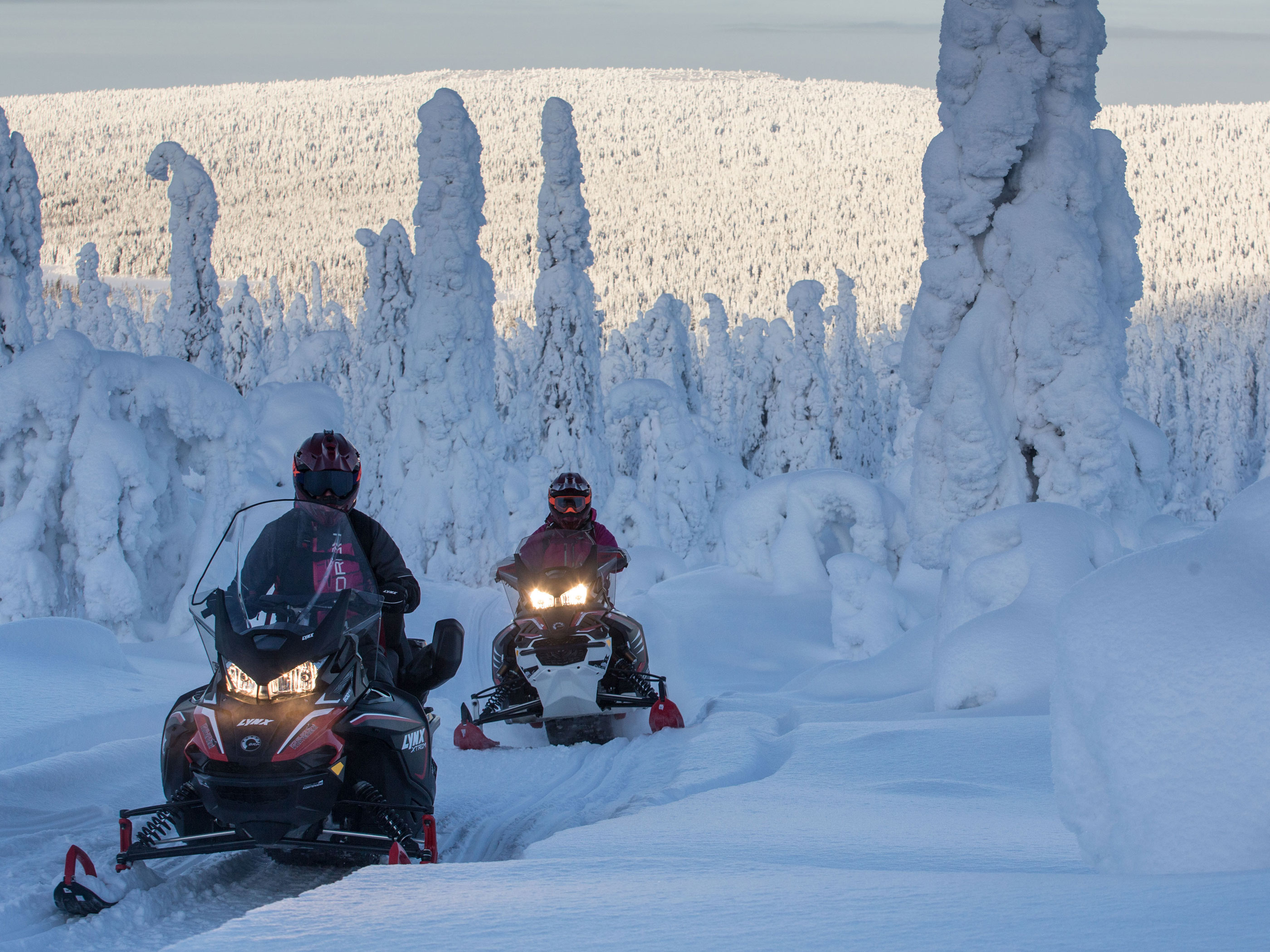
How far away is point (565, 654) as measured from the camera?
8.68m

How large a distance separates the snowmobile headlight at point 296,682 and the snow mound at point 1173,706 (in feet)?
8.35

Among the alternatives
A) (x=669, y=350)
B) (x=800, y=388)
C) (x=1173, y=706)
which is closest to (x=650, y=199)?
(x=669, y=350)

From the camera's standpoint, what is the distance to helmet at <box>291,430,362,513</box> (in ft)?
17.6

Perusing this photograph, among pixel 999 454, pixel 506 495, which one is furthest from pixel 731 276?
pixel 999 454

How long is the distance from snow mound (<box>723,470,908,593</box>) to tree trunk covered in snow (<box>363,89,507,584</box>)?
7.28 m

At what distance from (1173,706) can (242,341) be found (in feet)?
185

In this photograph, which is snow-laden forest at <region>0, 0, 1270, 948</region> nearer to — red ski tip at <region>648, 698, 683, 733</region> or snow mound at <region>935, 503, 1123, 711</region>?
snow mound at <region>935, 503, 1123, 711</region>

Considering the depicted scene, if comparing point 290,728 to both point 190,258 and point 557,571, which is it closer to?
point 557,571

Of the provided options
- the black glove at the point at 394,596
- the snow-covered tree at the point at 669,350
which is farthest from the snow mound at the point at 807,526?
the snow-covered tree at the point at 669,350

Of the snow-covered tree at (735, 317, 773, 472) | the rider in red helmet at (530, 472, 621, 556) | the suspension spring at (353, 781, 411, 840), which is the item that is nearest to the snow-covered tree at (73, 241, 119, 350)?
the snow-covered tree at (735, 317, 773, 472)

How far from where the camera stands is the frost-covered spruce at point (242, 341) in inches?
2151

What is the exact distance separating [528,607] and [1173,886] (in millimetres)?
6865

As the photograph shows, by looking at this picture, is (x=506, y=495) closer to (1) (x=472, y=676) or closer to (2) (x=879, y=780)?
(1) (x=472, y=676)

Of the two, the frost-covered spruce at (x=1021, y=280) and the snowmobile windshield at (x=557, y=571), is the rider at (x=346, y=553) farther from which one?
the frost-covered spruce at (x=1021, y=280)
